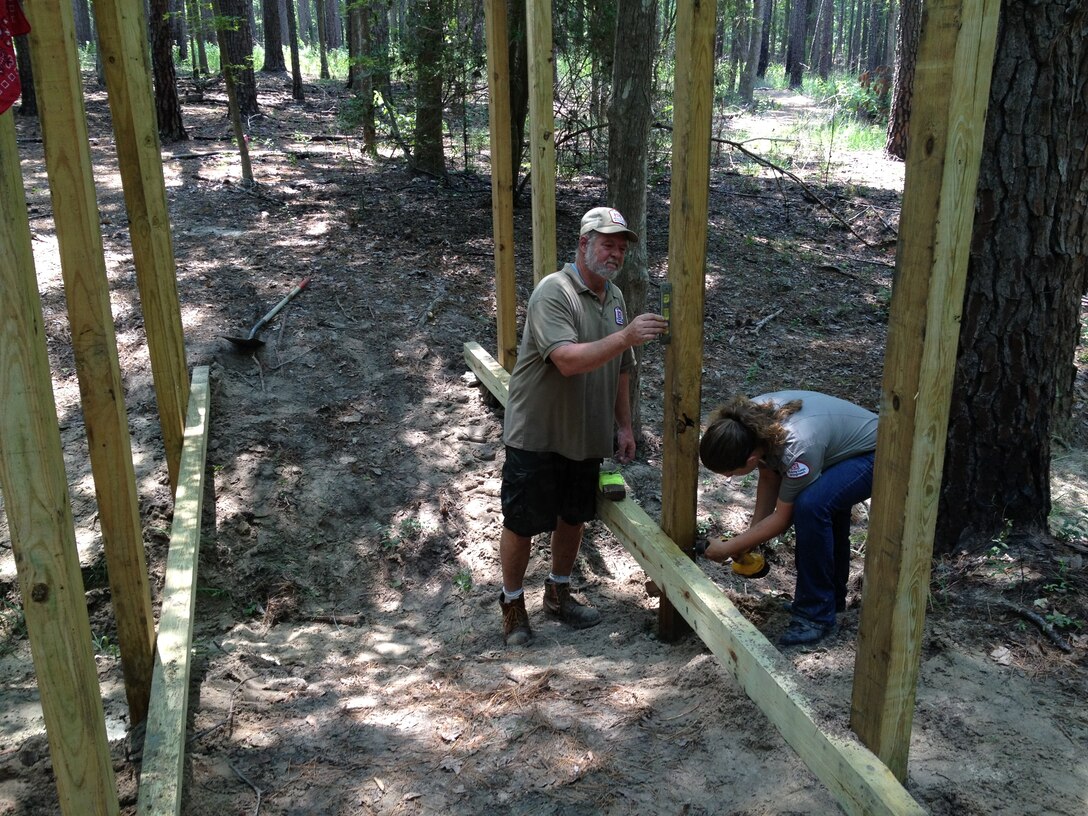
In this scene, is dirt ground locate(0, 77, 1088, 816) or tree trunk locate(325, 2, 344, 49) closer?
dirt ground locate(0, 77, 1088, 816)

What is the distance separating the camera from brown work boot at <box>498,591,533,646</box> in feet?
14.8

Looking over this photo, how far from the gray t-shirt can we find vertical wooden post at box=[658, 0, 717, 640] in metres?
0.39

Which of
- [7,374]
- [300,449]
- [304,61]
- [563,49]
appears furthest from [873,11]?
[7,374]

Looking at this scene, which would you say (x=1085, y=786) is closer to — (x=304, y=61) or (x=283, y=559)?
(x=283, y=559)

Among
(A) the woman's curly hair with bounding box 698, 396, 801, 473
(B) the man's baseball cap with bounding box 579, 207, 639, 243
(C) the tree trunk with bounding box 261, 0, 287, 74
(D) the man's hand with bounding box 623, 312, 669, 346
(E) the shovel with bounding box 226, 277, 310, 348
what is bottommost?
(E) the shovel with bounding box 226, 277, 310, 348

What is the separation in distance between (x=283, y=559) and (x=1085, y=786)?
3.98m

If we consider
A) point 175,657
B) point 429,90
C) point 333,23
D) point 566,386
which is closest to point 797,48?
point 333,23

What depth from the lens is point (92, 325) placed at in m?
2.96

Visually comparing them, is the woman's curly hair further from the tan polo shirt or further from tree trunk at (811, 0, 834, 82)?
tree trunk at (811, 0, 834, 82)

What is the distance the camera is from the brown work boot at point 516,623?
14.8 ft

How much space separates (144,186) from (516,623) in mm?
2918

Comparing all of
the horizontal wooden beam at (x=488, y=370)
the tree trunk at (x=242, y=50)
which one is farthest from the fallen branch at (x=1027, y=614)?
the tree trunk at (x=242, y=50)

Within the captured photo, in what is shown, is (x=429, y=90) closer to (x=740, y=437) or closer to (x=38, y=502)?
(x=740, y=437)

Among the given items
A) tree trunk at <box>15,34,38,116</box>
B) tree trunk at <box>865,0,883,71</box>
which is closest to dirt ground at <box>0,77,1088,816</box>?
tree trunk at <box>15,34,38,116</box>
